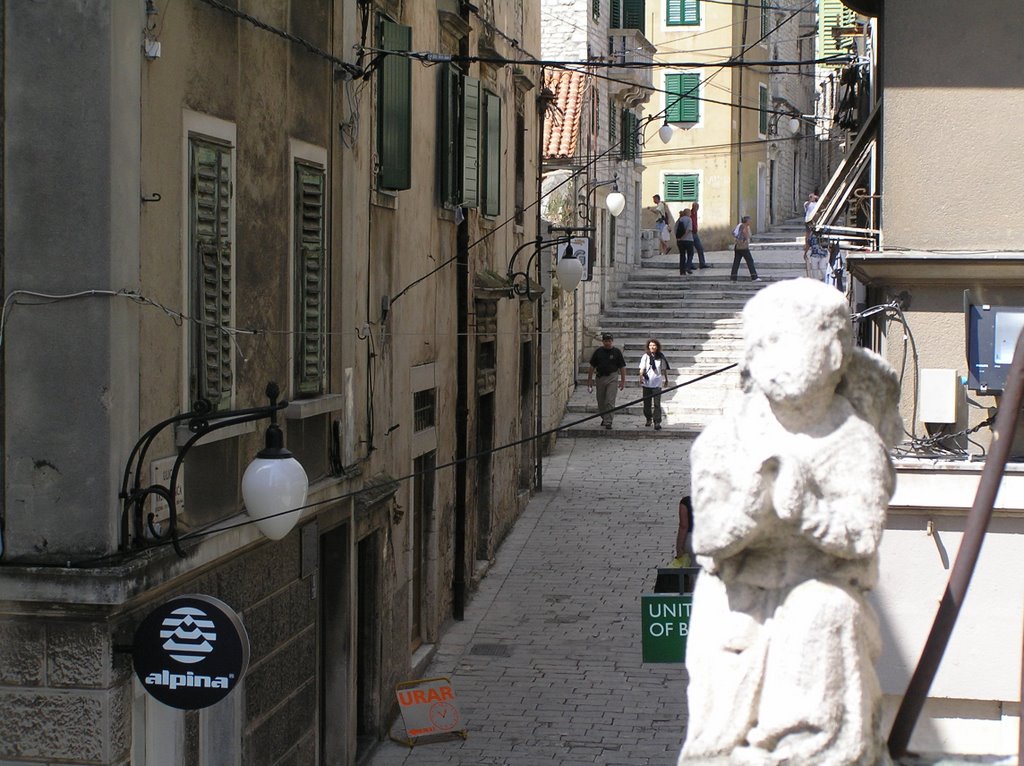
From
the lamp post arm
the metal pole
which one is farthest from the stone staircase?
the metal pole

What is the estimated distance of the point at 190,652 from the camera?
8188 mm

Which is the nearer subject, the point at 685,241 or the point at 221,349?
the point at 221,349

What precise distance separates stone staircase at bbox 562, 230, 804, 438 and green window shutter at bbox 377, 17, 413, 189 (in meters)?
14.5

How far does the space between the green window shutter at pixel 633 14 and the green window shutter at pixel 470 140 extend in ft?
66.4

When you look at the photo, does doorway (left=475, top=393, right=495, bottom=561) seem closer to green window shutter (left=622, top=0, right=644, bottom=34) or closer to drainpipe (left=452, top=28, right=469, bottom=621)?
drainpipe (left=452, top=28, right=469, bottom=621)

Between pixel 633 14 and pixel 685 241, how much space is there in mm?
5718

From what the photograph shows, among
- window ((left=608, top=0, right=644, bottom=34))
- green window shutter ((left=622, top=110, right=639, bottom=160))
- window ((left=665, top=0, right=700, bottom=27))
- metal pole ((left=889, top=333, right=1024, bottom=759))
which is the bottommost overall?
metal pole ((left=889, top=333, right=1024, bottom=759))

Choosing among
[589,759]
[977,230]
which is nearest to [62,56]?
[977,230]

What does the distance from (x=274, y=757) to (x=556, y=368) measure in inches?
755

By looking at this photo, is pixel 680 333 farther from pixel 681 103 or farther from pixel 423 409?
pixel 423 409

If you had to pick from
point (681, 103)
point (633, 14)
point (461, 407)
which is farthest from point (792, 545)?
point (681, 103)

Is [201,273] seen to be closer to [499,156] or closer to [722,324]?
[499,156]

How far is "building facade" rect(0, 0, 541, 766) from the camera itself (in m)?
7.97

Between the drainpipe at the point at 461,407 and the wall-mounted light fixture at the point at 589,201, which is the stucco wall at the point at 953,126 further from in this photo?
the wall-mounted light fixture at the point at 589,201
